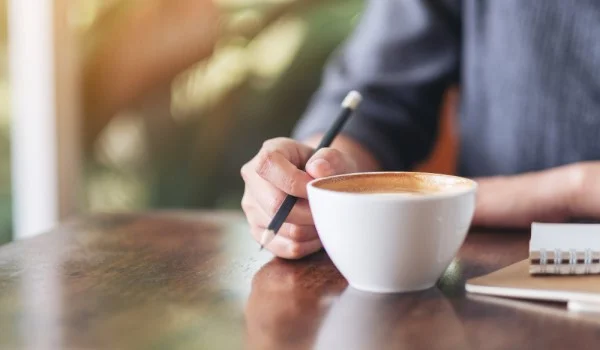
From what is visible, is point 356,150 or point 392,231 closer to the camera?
point 392,231

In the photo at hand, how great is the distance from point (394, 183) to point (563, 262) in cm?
16

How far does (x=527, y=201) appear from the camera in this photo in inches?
37.8

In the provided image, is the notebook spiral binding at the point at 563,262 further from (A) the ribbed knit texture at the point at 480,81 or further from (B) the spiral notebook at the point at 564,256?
(A) the ribbed knit texture at the point at 480,81

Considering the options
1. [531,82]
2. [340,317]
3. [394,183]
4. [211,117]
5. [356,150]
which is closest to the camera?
[340,317]

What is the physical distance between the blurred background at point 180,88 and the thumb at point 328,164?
4.28 feet

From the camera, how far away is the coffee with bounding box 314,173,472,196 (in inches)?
26.4

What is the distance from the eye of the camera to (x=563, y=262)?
0.65 meters

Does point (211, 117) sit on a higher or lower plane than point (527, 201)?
lower

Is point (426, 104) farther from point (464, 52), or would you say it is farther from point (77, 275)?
point (77, 275)

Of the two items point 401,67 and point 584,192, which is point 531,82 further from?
point 584,192

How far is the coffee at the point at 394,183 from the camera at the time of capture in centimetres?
67

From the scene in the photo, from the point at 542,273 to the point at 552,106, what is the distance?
622 mm

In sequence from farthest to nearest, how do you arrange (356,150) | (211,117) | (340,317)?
1. (211,117)
2. (356,150)
3. (340,317)

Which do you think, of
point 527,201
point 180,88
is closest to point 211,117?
point 180,88
